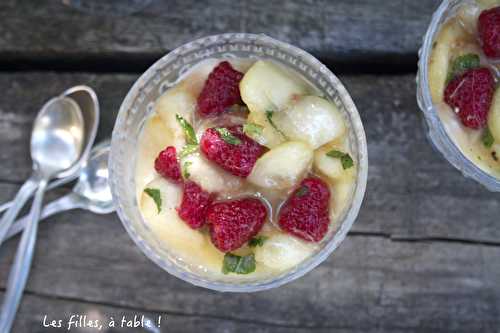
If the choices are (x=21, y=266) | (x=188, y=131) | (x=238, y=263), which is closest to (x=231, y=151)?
(x=188, y=131)

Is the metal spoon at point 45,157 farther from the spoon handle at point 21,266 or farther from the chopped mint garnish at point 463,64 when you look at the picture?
the chopped mint garnish at point 463,64

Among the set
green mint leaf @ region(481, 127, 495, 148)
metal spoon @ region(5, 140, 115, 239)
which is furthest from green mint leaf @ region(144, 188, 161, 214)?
green mint leaf @ region(481, 127, 495, 148)

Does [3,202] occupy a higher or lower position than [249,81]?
lower

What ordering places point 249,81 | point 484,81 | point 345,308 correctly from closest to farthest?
1. point 249,81
2. point 484,81
3. point 345,308

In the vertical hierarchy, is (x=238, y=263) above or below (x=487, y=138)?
below

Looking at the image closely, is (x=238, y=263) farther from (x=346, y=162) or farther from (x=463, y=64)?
(x=463, y=64)

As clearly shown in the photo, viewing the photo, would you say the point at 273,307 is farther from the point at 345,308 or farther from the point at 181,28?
the point at 181,28

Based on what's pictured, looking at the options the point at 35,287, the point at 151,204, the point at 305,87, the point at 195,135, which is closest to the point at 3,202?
the point at 35,287

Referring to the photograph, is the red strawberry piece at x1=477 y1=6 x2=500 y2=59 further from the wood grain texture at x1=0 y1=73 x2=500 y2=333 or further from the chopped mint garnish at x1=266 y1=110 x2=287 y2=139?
the chopped mint garnish at x1=266 y1=110 x2=287 y2=139

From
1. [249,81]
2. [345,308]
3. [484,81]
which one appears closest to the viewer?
[249,81]
